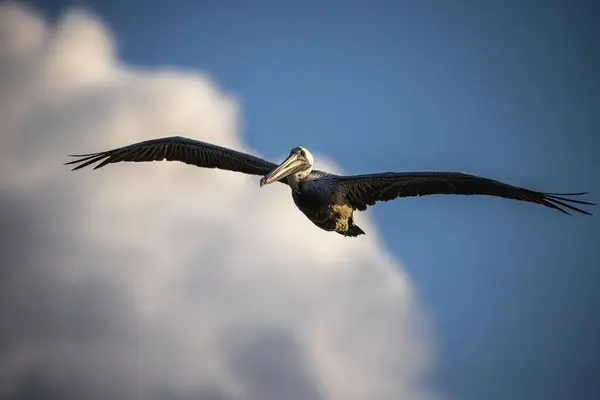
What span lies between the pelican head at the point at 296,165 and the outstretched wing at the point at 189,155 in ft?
6.18

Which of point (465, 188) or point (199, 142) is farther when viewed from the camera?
point (199, 142)

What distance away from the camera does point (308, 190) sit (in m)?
18.6

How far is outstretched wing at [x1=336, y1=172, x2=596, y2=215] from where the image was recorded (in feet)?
60.5

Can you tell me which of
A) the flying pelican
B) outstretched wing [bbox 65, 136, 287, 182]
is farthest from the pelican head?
outstretched wing [bbox 65, 136, 287, 182]

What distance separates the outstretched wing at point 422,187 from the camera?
1844 cm

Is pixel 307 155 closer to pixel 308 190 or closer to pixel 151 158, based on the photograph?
pixel 308 190

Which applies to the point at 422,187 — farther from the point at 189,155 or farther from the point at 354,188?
the point at 189,155

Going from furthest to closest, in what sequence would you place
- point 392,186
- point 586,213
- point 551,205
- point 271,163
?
point 271,163 → point 392,186 → point 551,205 → point 586,213

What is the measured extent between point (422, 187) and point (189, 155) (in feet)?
19.6

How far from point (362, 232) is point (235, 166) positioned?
3817 millimetres

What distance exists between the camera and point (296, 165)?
18578mm

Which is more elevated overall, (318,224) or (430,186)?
(430,186)

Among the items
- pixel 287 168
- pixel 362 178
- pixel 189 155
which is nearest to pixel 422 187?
pixel 362 178

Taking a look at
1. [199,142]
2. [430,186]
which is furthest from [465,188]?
[199,142]
